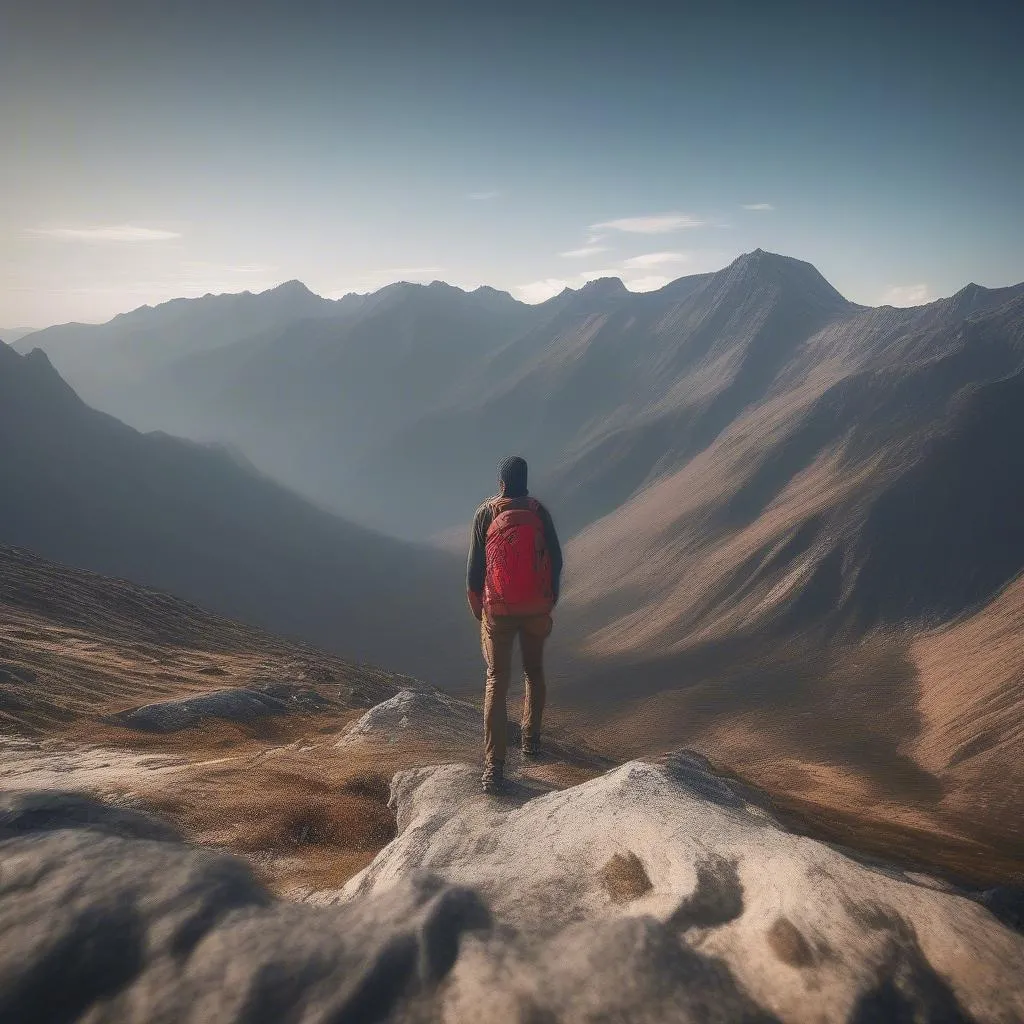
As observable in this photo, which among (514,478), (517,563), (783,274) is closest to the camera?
(517,563)

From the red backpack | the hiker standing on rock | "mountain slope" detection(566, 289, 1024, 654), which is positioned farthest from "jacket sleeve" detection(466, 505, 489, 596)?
"mountain slope" detection(566, 289, 1024, 654)

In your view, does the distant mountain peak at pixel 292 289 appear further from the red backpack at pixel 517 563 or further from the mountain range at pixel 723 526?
the red backpack at pixel 517 563

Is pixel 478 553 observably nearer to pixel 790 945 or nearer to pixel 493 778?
pixel 493 778

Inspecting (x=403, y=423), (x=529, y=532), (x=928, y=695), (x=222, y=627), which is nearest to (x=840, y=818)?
(x=529, y=532)

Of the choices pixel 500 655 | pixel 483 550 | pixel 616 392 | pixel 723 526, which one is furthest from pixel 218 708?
pixel 616 392

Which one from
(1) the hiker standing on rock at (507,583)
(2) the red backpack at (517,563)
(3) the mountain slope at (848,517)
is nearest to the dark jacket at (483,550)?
(1) the hiker standing on rock at (507,583)

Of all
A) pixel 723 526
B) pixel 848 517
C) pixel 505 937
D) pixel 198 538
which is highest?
pixel 505 937
